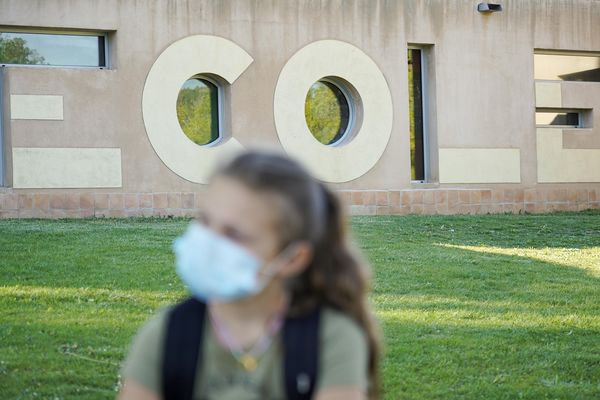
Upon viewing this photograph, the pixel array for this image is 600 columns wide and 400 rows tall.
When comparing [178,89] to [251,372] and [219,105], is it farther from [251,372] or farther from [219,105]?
[251,372]

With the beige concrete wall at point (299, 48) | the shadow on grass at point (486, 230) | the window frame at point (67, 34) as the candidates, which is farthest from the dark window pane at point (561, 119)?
the window frame at point (67, 34)

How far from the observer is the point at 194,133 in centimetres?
1669

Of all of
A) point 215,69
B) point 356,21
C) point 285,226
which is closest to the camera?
point 285,226

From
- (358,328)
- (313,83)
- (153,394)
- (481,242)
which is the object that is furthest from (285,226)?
(313,83)

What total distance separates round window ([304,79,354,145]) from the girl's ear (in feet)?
49.2

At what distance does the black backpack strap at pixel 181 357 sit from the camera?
7.83ft

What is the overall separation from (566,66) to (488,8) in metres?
2.47

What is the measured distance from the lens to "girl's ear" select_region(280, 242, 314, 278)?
2414 mm

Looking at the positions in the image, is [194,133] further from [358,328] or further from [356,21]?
[358,328]

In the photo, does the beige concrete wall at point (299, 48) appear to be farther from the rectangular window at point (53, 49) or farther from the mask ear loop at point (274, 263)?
the mask ear loop at point (274, 263)

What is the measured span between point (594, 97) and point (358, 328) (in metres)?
18.3

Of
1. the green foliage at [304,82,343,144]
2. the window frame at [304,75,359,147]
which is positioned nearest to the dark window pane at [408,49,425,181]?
the window frame at [304,75,359,147]

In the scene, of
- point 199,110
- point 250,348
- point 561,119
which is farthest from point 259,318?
point 561,119

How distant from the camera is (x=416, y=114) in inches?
728
